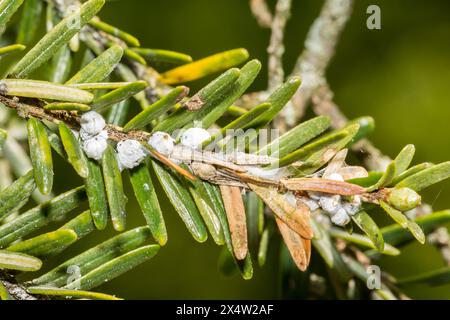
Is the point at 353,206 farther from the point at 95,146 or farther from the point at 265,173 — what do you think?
the point at 95,146

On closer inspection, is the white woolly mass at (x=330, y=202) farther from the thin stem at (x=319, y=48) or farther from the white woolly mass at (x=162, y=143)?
the thin stem at (x=319, y=48)

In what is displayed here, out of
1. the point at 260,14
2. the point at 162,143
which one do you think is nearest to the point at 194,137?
the point at 162,143

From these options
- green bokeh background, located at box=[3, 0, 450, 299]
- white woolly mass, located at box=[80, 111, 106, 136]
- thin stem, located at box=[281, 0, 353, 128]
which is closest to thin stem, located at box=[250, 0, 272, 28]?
thin stem, located at box=[281, 0, 353, 128]
